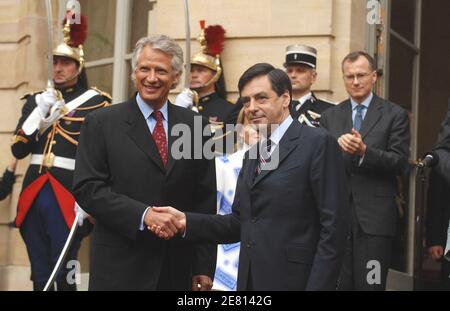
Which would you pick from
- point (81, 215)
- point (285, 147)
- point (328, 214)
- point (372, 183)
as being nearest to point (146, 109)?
point (285, 147)

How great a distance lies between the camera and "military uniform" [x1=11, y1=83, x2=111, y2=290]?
10.3 metres

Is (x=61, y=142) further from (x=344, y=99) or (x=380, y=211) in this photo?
(x=380, y=211)

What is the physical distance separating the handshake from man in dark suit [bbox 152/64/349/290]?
0.02 metres

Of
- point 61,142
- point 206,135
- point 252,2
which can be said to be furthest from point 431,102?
point 206,135

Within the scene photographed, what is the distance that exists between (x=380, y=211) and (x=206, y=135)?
79.3 inches

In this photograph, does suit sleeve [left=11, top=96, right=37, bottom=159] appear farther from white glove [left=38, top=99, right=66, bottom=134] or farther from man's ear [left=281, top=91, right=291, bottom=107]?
man's ear [left=281, top=91, right=291, bottom=107]

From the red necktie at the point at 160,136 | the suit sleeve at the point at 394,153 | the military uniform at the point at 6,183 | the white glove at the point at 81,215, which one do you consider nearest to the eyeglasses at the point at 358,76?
the suit sleeve at the point at 394,153

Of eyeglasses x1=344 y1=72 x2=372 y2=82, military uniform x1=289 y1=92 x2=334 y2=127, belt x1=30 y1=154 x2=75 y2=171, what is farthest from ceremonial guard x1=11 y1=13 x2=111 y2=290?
eyeglasses x1=344 y1=72 x2=372 y2=82

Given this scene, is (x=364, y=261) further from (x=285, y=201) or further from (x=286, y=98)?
(x=285, y=201)

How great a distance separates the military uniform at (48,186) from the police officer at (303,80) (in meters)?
1.74

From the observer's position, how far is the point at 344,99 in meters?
10.3

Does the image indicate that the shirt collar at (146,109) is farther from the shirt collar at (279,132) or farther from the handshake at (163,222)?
the shirt collar at (279,132)

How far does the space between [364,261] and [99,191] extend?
8.44ft

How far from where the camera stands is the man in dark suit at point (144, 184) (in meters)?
6.84
